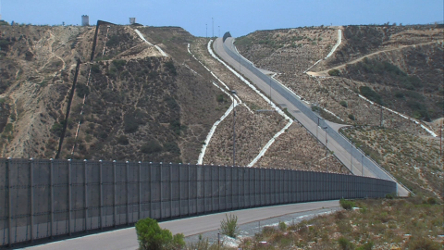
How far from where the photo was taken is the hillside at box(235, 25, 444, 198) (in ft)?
260

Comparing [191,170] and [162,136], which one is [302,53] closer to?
[162,136]

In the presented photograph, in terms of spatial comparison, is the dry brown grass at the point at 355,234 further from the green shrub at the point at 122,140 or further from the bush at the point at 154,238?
the green shrub at the point at 122,140

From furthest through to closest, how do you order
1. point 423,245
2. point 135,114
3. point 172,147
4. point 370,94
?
1. point 370,94
2. point 135,114
3. point 172,147
4. point 423,245

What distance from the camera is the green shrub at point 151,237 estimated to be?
1616 centimetres

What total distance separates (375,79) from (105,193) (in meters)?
104

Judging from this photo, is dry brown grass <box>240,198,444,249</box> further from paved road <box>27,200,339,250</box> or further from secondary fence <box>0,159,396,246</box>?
secondary fence <box>0,159,396,246</box>

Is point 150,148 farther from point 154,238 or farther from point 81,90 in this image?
point 154,238

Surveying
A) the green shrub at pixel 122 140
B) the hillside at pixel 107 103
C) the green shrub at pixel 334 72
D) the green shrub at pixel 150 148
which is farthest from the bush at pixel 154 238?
the green shrub at pixel 334 72

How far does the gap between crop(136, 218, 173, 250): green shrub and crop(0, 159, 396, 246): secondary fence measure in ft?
17.8

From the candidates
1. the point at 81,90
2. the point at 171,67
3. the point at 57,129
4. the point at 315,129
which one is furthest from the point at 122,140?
the point at 315,129

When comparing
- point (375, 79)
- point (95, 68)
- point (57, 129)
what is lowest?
point (57, 129)

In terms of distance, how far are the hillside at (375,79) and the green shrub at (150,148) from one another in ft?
97.7

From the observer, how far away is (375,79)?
4717 inches

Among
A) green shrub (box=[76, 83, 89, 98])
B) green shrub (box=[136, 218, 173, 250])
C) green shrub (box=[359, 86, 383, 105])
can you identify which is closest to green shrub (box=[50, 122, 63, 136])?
green shrub (box=[76, 83, 89, 98])
